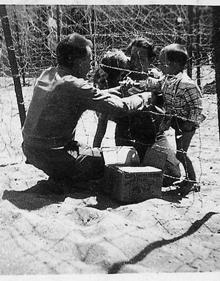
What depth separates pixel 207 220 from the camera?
2.65 metres

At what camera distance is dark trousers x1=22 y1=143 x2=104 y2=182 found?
3.06 metres

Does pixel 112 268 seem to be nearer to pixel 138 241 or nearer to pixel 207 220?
pixel 138 241

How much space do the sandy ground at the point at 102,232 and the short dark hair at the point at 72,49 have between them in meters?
0.98

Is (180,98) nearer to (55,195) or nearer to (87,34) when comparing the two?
(55,195)

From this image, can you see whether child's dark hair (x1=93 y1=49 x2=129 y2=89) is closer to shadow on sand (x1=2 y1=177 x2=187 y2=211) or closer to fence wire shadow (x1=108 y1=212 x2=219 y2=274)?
shadow on sand (x1=2 y1=177 x2=187 y2=211)

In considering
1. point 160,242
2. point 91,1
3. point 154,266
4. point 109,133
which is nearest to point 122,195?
point 160,242

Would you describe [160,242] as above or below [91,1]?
below

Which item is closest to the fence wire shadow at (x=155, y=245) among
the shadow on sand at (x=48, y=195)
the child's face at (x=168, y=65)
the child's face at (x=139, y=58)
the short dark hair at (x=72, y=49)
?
the shadow on sand at (x=48, y=195)

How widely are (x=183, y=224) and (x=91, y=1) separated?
1.95 m

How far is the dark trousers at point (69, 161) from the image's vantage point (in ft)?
10.1

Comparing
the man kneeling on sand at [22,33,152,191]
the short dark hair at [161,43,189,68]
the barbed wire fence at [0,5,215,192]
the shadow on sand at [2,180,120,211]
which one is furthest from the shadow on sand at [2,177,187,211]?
the short dark hair at [161,43,189,68]

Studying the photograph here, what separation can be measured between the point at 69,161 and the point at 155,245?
1.11 metres

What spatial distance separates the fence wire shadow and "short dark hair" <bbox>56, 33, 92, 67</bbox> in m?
1.42

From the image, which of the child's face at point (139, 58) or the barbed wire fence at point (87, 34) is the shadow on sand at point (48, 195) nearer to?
the barbed wire fence at point (87, 34)
